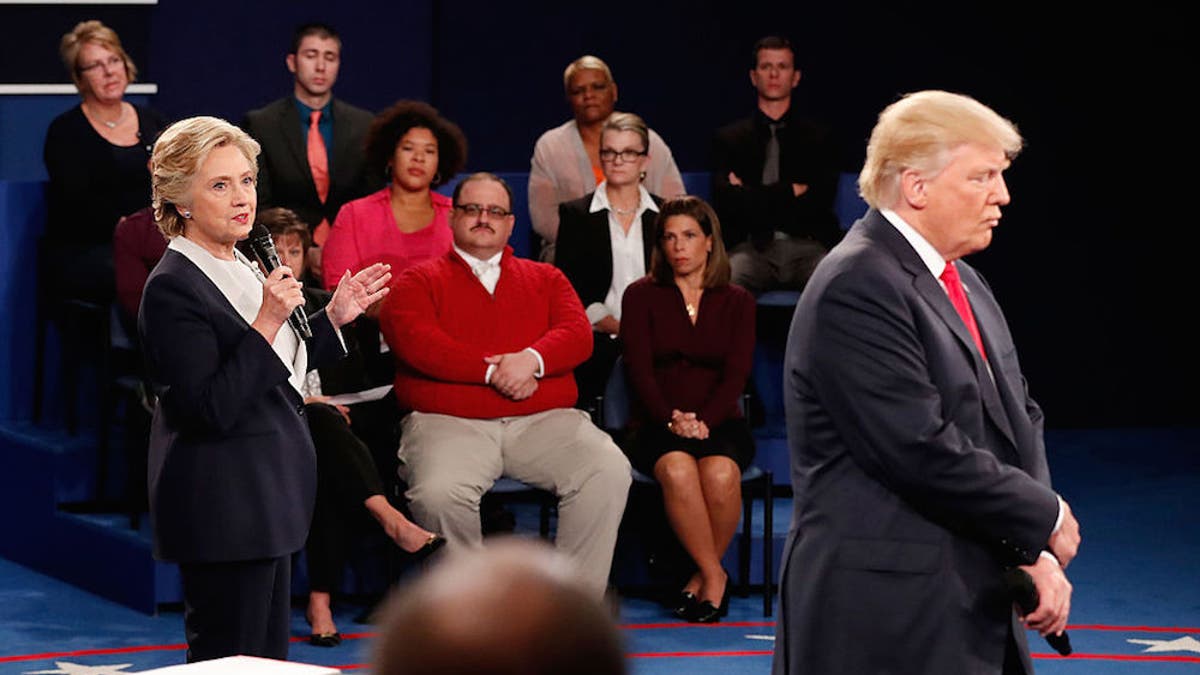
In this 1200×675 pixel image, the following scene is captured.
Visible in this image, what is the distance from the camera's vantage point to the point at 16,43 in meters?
7.71

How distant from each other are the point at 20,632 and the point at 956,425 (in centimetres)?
357

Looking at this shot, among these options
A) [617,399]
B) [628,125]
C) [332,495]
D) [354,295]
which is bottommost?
[332,495]

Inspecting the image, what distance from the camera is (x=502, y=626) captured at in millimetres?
970

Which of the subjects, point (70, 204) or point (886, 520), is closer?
point (886, 520)

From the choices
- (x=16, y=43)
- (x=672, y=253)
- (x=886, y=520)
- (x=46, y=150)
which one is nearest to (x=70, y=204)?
(x=46, y=150)

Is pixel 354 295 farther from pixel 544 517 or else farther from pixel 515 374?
pixel 544 517

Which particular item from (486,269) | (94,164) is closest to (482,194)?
(486,269)

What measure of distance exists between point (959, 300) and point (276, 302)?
1.19 meters

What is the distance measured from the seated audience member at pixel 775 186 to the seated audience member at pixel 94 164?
2.16 metres

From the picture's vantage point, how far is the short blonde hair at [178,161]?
328cm

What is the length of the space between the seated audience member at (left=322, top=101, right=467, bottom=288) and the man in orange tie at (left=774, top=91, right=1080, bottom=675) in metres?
3.48

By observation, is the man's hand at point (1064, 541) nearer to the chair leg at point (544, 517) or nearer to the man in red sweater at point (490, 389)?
the man in red sweater at point (490, 389)

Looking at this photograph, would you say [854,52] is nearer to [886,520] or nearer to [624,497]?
[624,497]

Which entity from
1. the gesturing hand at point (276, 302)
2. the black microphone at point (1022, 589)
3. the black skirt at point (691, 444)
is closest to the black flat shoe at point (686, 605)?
the black skirt at point (691, 444)
